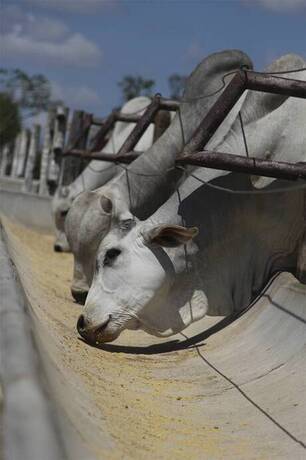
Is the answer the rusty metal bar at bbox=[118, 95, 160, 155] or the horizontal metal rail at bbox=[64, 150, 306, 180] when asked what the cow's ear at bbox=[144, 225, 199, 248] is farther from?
the rusty metal bar at bbox=[118, 95, 160, 155]

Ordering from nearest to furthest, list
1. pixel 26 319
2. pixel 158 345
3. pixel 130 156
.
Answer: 1. pixel 26 319
2. pixel 158 345
3. pixel 130 156

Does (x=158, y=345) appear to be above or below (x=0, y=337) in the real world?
below

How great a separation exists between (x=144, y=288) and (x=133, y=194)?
1.79 meters

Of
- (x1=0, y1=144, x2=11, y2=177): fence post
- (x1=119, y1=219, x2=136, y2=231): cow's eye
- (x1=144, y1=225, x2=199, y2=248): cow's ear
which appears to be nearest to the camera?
(x1=144, y1=225, x2=199, y2=248): cow's ear

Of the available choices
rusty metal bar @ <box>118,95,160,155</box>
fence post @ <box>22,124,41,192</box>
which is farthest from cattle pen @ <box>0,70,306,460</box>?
fence post @ <box>22,124,41,192</box>

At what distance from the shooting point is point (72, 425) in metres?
2.86

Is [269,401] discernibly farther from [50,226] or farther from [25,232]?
[50,226]

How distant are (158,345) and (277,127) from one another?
1.77m

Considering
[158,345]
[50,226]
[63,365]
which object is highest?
[63,365]

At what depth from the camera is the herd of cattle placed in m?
6.02

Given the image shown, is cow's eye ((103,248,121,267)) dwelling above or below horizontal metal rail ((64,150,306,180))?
below

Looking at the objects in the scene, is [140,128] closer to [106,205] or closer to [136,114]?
[106,205]

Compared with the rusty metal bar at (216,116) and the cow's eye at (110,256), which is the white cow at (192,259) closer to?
the cow's eye at (110,256)

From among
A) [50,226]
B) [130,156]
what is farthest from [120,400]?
[50,226]
